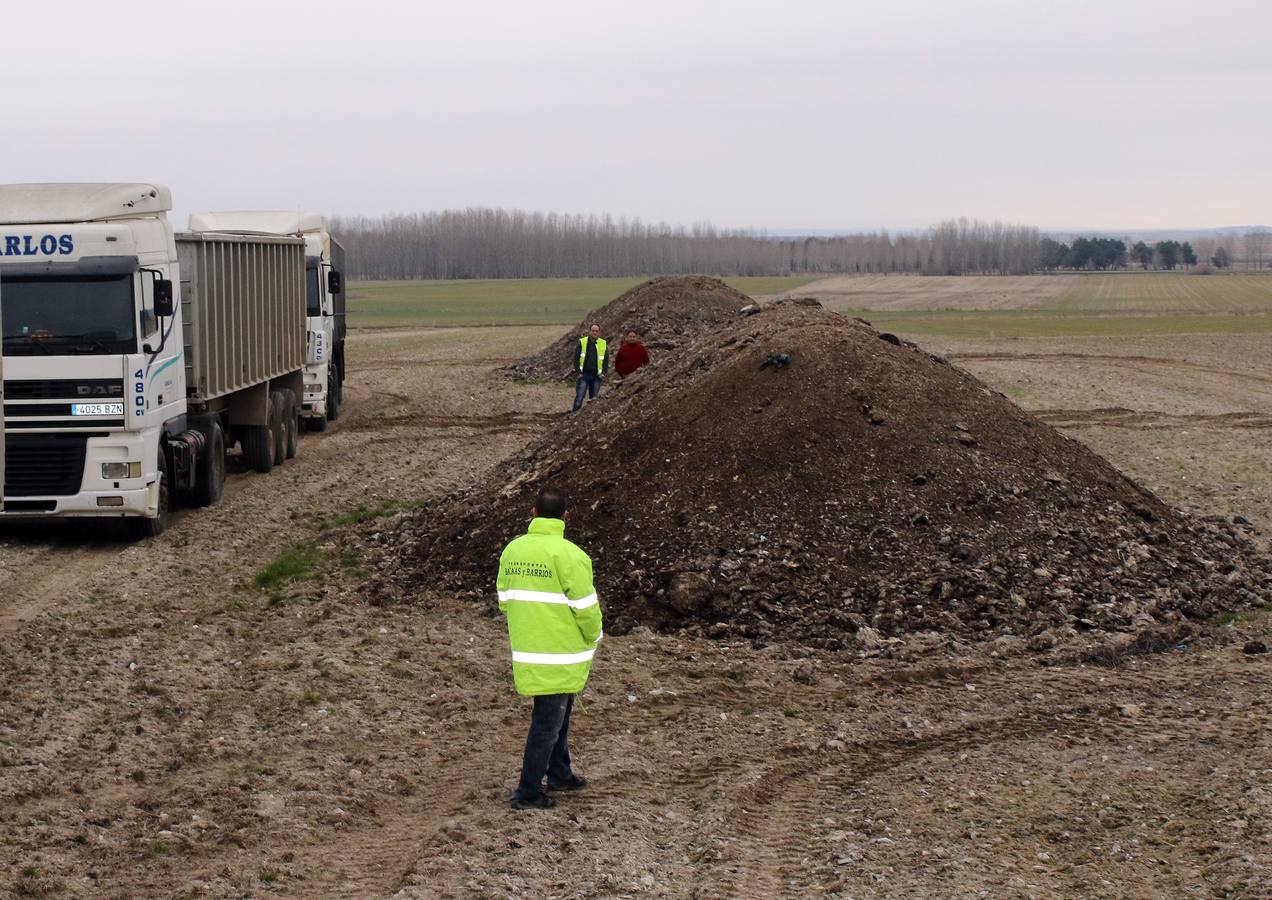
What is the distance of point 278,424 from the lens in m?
22.1

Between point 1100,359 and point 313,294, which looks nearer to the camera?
point 313,294

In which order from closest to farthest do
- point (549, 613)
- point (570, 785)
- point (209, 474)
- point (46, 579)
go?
1. point (549, 613)
2. point (570, 785)
3. point (46, 579)
4. point (209, 474)

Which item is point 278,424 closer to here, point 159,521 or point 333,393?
point 159,521

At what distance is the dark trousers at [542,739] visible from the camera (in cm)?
762

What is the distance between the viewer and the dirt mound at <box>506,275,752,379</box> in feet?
121

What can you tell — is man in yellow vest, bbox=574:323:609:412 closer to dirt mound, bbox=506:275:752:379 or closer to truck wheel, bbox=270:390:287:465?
truck wheel, bbox=270:390:287:465

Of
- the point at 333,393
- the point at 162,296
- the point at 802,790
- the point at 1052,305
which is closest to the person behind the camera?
the point at 802,790

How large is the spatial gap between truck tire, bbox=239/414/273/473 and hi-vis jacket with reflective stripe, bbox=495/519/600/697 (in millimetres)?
14453

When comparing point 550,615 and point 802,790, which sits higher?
point 550,615

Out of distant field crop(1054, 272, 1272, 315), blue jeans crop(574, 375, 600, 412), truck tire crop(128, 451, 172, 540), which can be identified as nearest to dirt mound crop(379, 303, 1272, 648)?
truck tire crop(128, 451, 172, 540)

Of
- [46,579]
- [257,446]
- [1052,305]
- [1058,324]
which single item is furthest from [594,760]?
[1052,305]

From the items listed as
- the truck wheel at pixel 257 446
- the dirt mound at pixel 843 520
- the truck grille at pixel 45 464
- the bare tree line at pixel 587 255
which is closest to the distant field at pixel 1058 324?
the truck wheel at pixel 257 446

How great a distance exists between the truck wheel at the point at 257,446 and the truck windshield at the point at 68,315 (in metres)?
6.49

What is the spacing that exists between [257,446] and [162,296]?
21.1 feet
